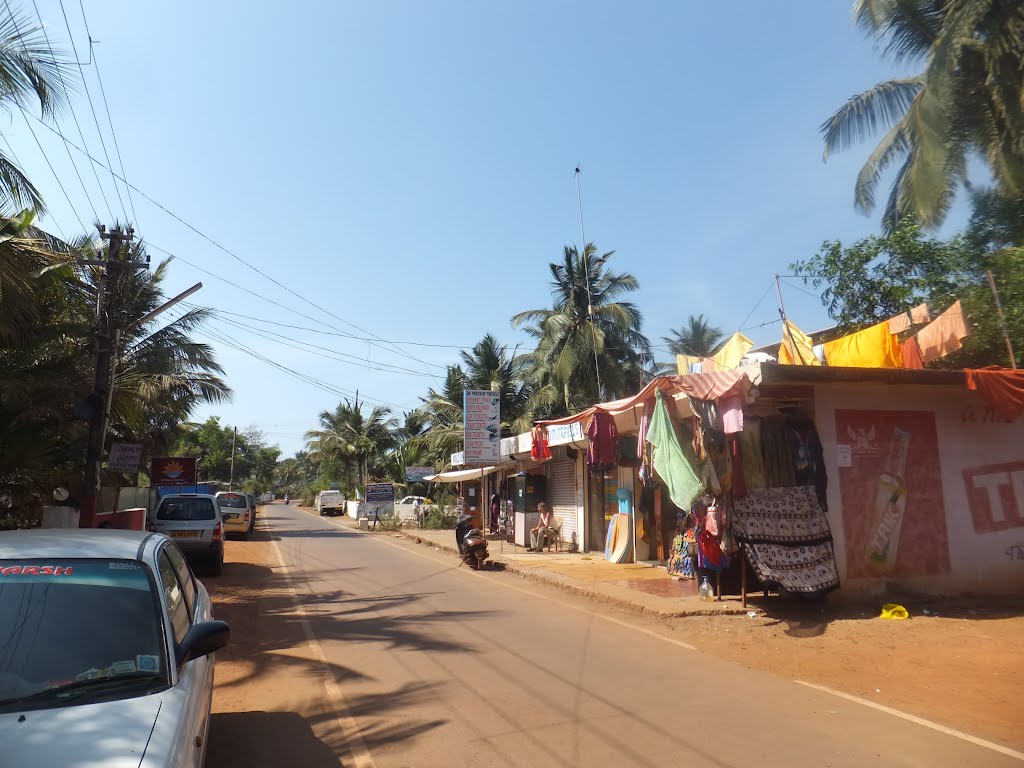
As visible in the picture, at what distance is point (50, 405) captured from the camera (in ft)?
39.6

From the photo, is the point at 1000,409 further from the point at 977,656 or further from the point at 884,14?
the point at 884,14

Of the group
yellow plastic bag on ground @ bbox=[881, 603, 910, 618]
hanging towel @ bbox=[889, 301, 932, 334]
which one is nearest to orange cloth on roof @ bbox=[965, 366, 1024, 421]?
yellow plastic bag on ground @ bbox=[881, 603, 910, 618]

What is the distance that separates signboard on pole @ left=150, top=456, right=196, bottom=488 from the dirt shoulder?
24275mm

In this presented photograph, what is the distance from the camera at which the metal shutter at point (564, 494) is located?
2042cm

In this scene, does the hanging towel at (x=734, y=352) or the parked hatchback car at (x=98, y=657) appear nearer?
the parked hatchback car at (x=98, y=657)

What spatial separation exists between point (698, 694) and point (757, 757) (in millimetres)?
1584

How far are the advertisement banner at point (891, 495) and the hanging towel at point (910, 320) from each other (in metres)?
4.89

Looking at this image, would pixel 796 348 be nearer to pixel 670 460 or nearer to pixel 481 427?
pixel 670 460

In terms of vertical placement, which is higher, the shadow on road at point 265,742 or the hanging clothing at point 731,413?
the hanging clothing at point 731,413

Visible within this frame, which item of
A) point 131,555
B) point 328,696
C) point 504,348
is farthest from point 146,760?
point 504,348

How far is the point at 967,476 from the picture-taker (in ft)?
37.1

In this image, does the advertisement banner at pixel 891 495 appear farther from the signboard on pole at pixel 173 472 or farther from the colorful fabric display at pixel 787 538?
the signboard on pole at pixel 173 472

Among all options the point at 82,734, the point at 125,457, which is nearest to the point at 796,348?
the point at 82,734

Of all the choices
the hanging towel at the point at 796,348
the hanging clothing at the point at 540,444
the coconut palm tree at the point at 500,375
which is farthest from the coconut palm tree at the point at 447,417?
the hanging towel at the point at 796,348
